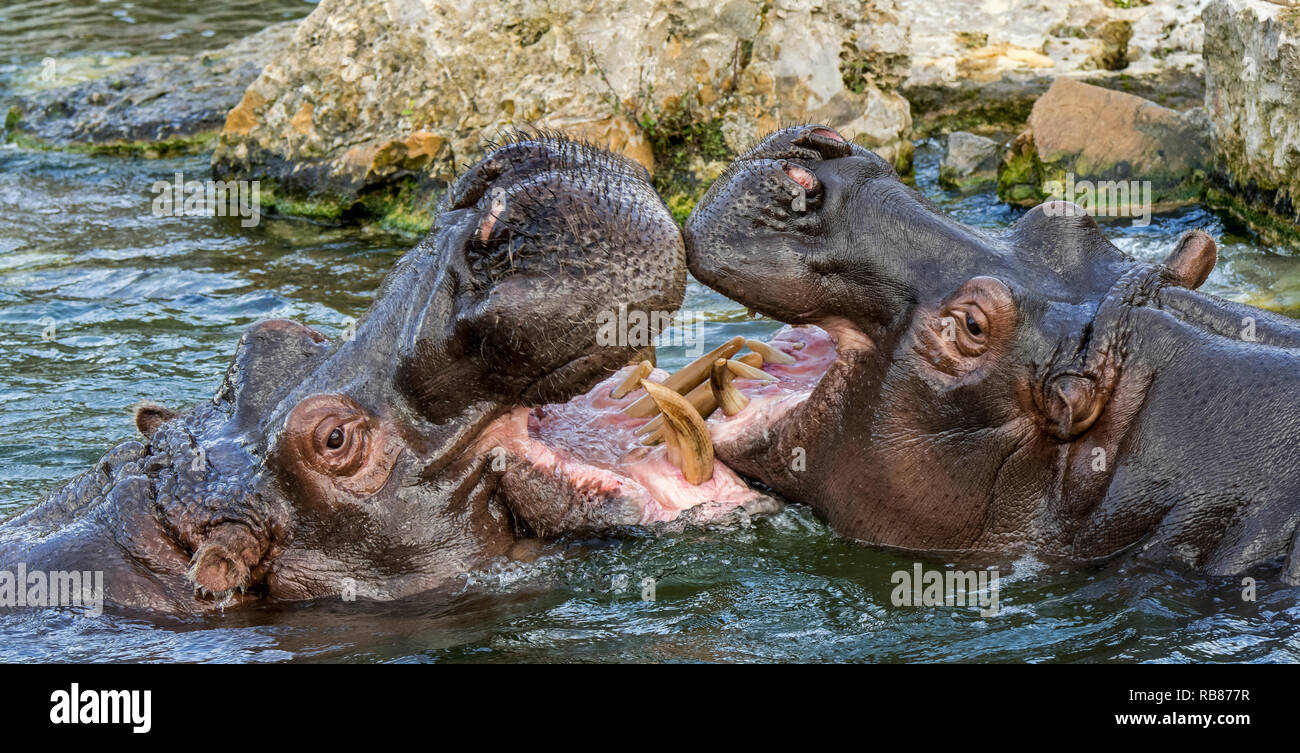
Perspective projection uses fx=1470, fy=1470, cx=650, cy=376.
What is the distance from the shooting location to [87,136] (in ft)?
47.8

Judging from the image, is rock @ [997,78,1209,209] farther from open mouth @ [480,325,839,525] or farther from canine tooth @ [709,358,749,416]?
canine tooth @ [709,358,749,416]

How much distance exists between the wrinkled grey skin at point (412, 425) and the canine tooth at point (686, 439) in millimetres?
345

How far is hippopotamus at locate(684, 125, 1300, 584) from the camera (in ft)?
14.6

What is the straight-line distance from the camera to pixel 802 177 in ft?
16.3

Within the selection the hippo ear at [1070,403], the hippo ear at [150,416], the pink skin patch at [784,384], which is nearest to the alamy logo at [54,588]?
the hippo ear at [150,416]

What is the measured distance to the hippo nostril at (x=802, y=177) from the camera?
4.96 metres

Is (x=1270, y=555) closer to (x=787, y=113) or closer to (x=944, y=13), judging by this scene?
(x=787, y=113)

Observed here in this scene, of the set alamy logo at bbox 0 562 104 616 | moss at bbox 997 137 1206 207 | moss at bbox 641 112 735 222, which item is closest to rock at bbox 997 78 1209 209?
moss at bbox 997 137 1206 207

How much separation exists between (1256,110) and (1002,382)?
5.67m

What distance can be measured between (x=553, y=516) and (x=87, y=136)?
11409mm

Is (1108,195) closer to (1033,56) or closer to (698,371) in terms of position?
(1033,56)

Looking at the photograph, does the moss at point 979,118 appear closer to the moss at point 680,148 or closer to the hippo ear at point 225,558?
the moss at point 680,148
